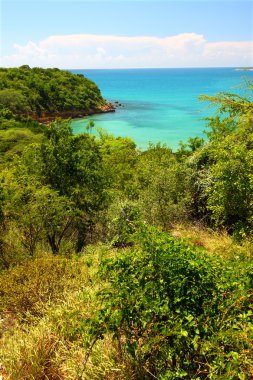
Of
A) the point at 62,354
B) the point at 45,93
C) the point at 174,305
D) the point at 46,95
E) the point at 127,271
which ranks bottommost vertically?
the point at 62,354

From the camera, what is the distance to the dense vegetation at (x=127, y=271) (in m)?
3.54

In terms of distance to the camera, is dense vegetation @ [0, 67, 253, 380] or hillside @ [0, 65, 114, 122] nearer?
dense vegetation @ [0, 67, 253, 380]

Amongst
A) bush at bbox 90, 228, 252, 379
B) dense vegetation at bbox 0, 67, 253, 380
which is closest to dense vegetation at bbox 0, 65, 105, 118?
dense vegetation at bbox 0, 67, 253, 380

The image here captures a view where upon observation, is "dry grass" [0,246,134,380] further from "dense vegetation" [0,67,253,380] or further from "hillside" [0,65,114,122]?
"hillside" [0,65,114,122]

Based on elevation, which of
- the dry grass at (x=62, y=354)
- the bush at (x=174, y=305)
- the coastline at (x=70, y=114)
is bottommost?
the dry grass at (x=62, y=354)

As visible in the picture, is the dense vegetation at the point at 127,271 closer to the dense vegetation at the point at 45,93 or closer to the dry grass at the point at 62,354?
the dry grass at the point at 62,354

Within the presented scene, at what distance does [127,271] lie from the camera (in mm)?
3869

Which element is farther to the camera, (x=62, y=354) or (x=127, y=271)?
(x=62, y=354)

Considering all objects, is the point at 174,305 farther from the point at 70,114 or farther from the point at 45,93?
the point at 45,93

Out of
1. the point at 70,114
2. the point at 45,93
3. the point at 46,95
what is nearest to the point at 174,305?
the point at 70,114

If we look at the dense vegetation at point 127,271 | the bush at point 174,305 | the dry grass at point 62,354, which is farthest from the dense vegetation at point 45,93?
the bush at point 174,305

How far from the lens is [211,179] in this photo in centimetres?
1345

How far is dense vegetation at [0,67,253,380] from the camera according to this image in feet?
11.6

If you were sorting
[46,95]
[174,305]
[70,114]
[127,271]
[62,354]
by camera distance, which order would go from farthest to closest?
[46,95], [70,114], [62,354], [127,271], [174,305]
